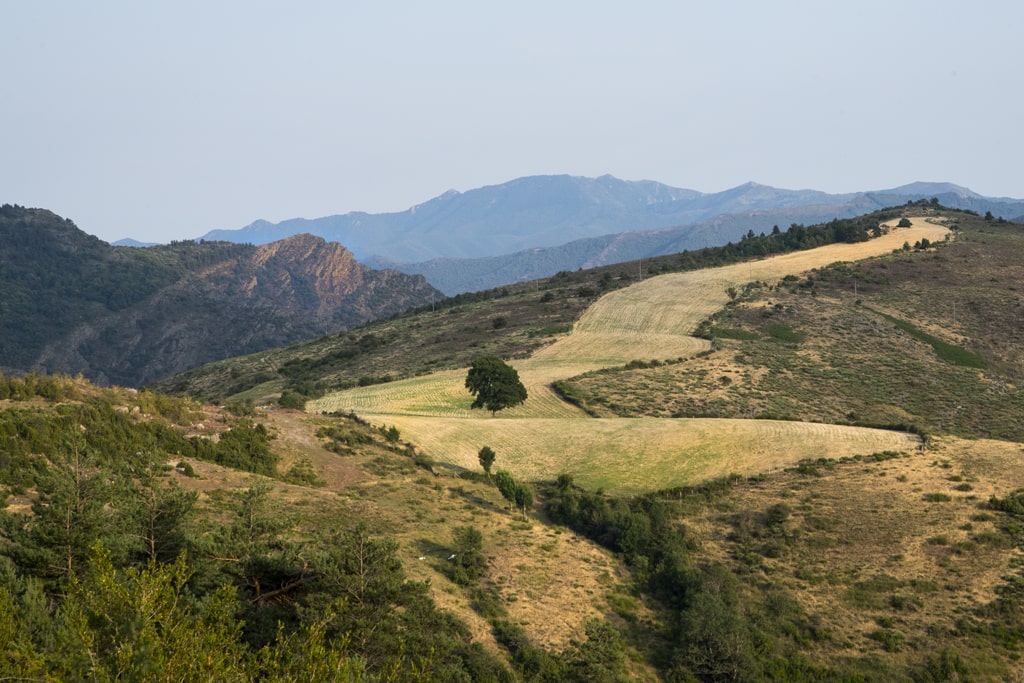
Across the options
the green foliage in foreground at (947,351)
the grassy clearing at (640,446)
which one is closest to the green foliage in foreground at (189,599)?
the grassy clearing at (640,446)

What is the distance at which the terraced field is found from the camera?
144 feet

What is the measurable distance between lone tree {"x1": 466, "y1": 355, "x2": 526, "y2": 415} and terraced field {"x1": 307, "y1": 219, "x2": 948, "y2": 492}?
5.11ft

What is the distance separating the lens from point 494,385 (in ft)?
195

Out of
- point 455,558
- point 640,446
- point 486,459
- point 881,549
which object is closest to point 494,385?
point 640,446

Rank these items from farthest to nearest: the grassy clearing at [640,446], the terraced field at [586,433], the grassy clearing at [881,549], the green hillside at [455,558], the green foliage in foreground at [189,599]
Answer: the terraced field at [586,433]
the grassy clearing at [640,446]
the grassy clearing at [881,549]
the green hillside at [455,558]
the green foliage in foreground at [189,599]

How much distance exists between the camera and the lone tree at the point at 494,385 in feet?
195

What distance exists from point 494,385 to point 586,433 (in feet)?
37.7

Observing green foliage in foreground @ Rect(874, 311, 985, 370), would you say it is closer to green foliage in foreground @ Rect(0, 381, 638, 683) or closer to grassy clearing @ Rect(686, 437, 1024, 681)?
grassy clearing @ Rect(686, 437, 1024, 681)

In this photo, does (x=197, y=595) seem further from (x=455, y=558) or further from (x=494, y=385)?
(x=494, y=385)

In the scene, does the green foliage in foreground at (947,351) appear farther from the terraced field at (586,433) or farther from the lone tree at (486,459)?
the lone tree at (486,459)

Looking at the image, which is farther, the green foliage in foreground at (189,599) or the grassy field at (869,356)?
the grassy field at (869,356)

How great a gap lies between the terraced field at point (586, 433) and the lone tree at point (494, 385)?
1559mm

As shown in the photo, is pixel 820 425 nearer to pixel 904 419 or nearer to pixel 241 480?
pixel 904 419

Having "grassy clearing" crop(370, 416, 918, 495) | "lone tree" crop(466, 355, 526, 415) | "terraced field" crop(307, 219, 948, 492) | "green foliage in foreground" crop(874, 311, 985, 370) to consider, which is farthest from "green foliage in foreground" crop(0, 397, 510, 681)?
"green foliage in foreground" crop(874, 311, 985, 370)
